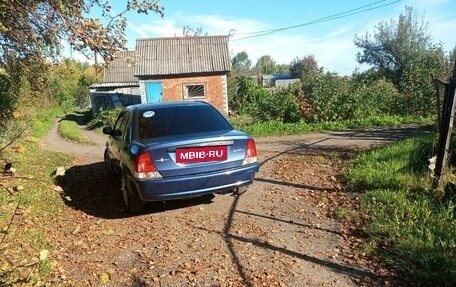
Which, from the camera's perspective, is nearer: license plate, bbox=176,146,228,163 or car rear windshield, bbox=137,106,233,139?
license plate, bbox=176,146,228,163

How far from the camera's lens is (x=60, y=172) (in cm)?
316

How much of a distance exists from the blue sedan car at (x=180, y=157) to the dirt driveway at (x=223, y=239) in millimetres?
437

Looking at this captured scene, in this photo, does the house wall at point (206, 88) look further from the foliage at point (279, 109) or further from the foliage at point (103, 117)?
the foliage at point (279, 109)

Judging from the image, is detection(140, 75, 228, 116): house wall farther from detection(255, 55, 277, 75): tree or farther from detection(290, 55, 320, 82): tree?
detection(255, 55, 277, 75): tree

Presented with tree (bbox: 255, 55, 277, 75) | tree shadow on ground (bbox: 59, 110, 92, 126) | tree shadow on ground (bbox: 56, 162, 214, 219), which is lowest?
tree shadow on ground (bbox: 59, 110, 92, 126)

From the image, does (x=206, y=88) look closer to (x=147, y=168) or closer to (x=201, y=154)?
(x=201, y=154)

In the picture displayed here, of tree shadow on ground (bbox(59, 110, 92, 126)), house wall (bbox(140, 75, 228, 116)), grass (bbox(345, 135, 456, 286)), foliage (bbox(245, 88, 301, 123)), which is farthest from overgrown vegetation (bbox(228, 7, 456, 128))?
tree shadow on ground (bbox(59, 110, 92, 126))

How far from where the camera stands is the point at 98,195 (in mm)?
A: 7508

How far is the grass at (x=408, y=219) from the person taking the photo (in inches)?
149

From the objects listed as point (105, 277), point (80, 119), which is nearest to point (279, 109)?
point (105, 277)

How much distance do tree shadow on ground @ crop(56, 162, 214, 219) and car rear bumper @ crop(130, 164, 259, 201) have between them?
859 mm

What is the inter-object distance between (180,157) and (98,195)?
9.44ft

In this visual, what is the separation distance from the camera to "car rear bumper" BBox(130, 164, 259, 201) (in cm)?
529

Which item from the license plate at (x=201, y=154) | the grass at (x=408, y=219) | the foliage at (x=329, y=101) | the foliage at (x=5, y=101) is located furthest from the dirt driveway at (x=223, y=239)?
the foliage at (x=329, y=101)
